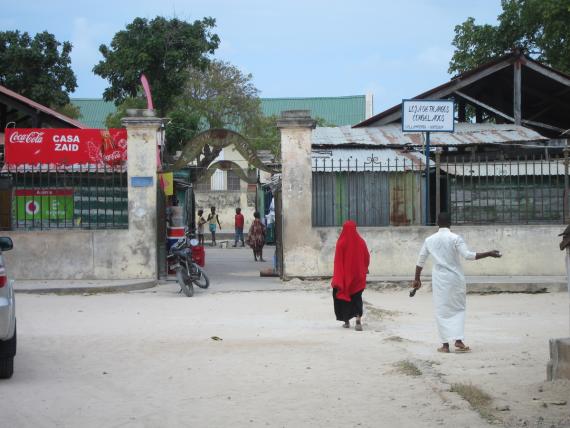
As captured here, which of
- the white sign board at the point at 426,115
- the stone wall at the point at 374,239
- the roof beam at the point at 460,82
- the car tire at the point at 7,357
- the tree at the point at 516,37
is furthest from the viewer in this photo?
the tree at the point at 516,37

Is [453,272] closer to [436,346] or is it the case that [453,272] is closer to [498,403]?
[436,346]

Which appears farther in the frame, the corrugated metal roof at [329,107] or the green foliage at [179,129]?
A: the corrugated metal roof at [329,107]

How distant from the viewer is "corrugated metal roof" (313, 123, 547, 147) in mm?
21375

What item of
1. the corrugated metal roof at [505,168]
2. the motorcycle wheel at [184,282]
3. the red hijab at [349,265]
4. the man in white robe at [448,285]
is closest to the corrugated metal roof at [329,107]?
the corrugated metal roof at [505,168]

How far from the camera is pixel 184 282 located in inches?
615

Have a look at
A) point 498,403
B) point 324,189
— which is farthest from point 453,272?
point 324,189

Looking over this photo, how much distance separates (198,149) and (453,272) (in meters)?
9.07

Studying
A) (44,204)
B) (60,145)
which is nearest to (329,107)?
(60,145)

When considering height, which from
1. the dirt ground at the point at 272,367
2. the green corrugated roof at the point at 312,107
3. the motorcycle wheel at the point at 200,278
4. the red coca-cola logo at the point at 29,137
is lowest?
the dirt ground at the point at 272,367

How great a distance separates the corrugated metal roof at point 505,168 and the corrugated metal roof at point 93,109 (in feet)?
138

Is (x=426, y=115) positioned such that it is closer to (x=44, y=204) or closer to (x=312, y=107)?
(x=44, y=204)

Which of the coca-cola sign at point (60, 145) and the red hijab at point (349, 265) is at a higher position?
the coca-cola sign at point (60, 145)

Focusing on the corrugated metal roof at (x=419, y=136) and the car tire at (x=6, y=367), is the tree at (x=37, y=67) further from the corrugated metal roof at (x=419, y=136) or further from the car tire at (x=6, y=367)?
the car tire at (x=6, y=367)

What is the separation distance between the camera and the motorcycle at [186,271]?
615 inches
